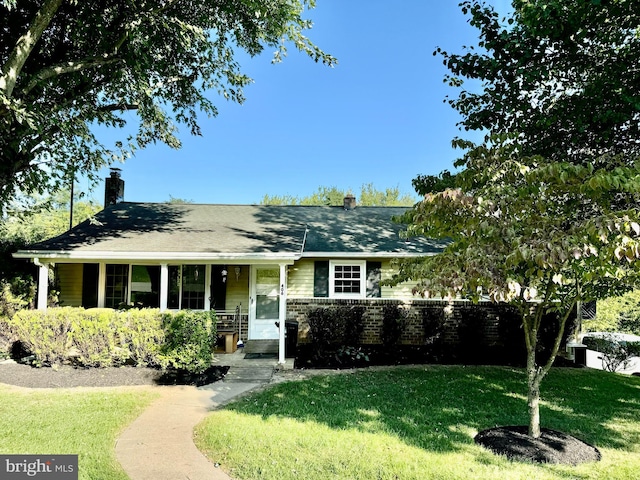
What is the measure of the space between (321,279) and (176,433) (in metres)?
6.92

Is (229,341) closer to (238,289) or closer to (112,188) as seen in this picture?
(238,289)

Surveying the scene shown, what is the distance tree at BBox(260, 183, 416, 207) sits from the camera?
4234cm

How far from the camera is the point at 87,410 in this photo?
6047 millimetres

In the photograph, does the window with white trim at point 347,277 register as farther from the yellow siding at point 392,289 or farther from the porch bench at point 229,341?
the porch bench at point 229,341

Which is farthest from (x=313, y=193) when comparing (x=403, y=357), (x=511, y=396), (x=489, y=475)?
(x=489, y=475)

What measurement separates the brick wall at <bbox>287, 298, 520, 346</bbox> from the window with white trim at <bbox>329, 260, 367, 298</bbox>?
39 cm

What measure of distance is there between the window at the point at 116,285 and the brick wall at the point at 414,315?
16.3 ft

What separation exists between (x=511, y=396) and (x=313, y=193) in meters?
37.4

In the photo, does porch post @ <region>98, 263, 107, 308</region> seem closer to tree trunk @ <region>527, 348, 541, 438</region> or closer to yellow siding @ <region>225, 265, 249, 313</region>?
yellow siding @ <region>225, 265, 249, 313</region>

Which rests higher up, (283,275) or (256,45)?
(256,45)

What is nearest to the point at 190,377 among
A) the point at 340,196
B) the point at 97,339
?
the point at 97,339

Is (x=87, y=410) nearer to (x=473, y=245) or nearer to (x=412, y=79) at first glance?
(x=473, y=245)

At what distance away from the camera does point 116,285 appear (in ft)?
39.3

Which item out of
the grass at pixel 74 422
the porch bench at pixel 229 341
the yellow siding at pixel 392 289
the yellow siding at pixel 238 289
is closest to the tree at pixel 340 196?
the yellow siding at pixel 392 289
